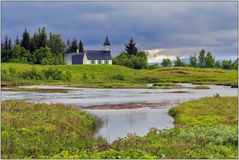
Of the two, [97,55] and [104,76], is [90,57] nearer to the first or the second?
[97,55]

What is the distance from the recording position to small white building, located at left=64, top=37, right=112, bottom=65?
188 meters

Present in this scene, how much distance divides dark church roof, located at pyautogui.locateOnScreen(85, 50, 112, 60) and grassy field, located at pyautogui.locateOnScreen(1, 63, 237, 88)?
34866 mm

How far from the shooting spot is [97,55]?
7638 inches

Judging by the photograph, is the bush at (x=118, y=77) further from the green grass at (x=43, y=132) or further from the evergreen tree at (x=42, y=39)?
the green grass at (x=43, y=132)

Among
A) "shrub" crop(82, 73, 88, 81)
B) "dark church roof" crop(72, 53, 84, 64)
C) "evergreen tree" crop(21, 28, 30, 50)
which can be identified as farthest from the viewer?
"dark church roof" crop(72, 53, 84, 64)

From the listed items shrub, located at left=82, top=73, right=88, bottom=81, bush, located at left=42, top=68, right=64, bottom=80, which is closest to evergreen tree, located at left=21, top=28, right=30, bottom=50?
shrub, located at left=82, top=73, right=88, bottom=81

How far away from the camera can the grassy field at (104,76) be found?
125525 mm

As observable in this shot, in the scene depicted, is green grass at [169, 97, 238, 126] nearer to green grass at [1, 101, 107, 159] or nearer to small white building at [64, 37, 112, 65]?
green grass at [1, 101, 107, 159]

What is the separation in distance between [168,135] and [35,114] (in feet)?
34.5

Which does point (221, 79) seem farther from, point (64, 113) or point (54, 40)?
point (64, 113)

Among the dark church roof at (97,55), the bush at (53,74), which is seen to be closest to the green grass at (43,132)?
the bush at (53,74)

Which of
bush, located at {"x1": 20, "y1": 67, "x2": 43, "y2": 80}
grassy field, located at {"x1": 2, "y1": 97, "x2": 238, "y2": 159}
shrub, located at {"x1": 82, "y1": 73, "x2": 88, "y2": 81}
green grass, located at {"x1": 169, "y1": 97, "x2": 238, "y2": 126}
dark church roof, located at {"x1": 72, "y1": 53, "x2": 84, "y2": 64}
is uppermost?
dark church roof, located at {"x1": 72, "y1": 53, "x2": 84, "y2": 64}

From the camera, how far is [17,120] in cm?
2516

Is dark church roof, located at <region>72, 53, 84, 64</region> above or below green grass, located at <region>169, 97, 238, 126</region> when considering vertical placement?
above
